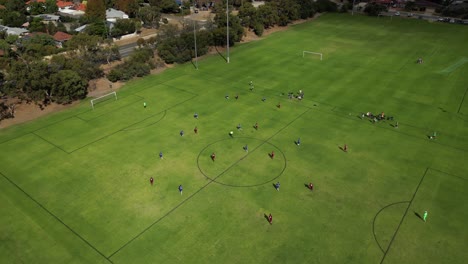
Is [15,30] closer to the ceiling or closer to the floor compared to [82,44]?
closer to the floor

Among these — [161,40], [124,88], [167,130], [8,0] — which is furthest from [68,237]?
[8,0]

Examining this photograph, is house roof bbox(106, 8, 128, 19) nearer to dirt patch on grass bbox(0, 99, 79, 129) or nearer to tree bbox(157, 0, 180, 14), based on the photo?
tree bbox(157, 0, 180, 14)

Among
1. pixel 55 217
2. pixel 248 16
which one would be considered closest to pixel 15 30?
pixel 248 16

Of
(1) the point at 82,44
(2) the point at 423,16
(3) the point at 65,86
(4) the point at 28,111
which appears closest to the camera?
(4) the point at 28,111

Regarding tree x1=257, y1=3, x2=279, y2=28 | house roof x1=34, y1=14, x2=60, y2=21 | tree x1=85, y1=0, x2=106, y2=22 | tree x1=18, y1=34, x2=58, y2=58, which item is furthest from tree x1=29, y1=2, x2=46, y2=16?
tree x1=257, y1=3, x2=279, y2=28

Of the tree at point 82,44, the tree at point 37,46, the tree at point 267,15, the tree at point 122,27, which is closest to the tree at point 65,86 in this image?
the tree at point 82,44

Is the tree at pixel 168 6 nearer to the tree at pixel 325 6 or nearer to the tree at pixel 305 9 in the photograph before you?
the tree at pixel 305 9

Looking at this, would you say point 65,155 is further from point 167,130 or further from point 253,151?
point 253,151

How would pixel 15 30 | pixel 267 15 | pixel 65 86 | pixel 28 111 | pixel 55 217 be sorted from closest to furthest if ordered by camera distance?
1. pixel 55 217
2. pixel 28 111
3. pixel 65 86
4. pixel 15 30
5. pixel 267 15

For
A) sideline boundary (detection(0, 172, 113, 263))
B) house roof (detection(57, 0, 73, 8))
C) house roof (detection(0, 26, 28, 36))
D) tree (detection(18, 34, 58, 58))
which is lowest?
sideline boundary (detection(0, 172, 113, 263))

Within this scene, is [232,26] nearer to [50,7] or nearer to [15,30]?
[15,30]
